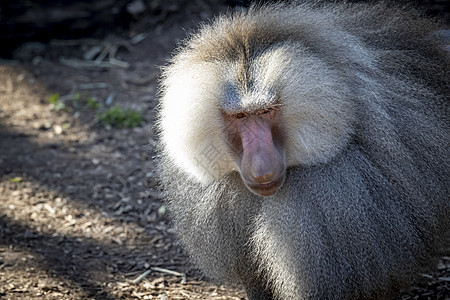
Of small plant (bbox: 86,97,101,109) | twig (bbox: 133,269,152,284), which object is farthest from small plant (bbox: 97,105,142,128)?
twig (bbox: 133,269,152,284)

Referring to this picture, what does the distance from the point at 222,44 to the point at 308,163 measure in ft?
2.60

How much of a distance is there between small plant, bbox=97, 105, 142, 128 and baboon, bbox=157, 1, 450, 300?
2.68 meters

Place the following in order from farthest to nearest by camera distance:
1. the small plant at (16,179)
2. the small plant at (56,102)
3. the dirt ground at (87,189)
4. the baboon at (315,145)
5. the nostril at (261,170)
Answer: the small plant at (56,102), the small plant at (16,179), the dirt ground at (87,189), the baboon at (315,145), the nostril at (261,170)

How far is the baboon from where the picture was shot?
114 inches

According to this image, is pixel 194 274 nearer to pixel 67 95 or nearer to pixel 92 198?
pixel 92 198

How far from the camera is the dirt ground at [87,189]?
12.9 feet

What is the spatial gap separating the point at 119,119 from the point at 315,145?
11.0 ft

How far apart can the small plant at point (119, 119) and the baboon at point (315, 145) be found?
268cm

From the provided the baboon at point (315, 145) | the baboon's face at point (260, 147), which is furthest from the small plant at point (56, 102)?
the baboon's face at point (260, 147)

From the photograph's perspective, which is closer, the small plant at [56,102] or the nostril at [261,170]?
the nostril at [261,170]

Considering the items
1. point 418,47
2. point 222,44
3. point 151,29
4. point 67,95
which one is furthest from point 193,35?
point 151,29

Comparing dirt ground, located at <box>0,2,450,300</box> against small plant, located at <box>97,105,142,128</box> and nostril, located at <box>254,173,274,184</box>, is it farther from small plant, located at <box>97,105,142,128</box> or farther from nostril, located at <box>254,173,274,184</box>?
nostril, located at <box>254,173,274,184</box>

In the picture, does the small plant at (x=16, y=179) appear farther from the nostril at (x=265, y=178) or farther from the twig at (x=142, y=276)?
the nostril at (x=265, y=178)

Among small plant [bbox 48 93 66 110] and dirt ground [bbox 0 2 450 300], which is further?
small plant [bbox 48 93 66 110]
